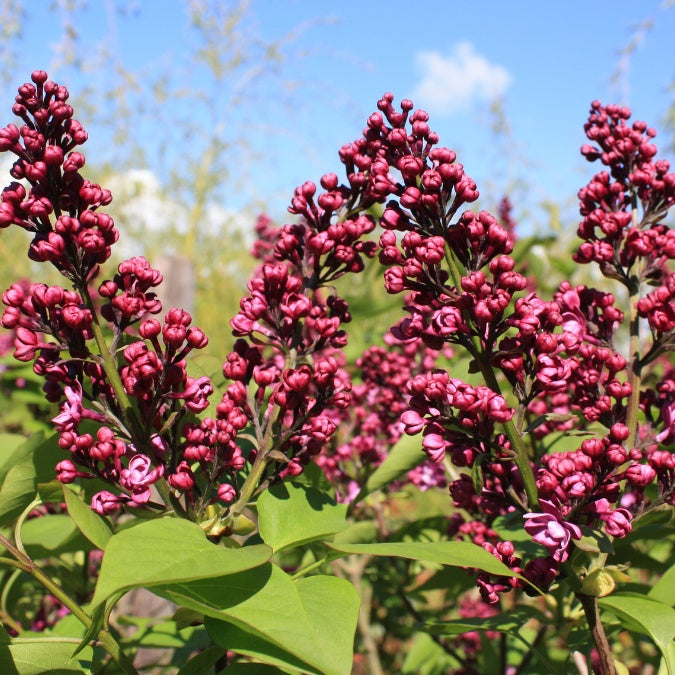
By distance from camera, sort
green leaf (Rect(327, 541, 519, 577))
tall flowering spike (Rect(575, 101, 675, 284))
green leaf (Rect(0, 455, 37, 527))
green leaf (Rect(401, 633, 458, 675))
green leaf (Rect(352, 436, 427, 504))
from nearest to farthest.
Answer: green leaf (Rect(327, 541, 519, 577)), green leaf (Rect(0, 455, 37, 527)), tall flowering spike (Rect(575, 101, 675, 284)), green leaf (Rect(352, 436, 427, 504)), green leaf (Rect(401, 633, 458, 675))

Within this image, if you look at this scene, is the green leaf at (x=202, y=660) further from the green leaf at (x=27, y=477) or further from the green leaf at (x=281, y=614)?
the green leaf at (x=27, y=477)

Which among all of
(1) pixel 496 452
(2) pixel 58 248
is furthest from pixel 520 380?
(2) pixel 58 248

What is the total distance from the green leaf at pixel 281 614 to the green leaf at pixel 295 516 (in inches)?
6.3

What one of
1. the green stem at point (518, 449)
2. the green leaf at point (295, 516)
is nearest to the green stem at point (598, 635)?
the green stem at point (518, 449)

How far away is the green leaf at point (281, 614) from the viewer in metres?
0.89

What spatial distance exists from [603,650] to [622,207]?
956 millimetres

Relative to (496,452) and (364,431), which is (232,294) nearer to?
(364,431)

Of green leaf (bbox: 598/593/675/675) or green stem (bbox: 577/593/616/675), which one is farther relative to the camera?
green stem (bbox: 577/593/616/675)

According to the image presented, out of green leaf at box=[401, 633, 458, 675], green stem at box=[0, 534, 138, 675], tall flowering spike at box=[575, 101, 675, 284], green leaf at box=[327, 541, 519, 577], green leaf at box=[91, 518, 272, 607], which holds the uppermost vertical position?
tall flowering spike at box=[575, 101, 675, 284]

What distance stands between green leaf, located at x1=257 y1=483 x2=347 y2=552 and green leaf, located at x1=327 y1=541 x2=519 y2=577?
0.20 meters

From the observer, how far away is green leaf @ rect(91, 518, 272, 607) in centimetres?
85

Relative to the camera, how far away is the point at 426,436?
1283mm

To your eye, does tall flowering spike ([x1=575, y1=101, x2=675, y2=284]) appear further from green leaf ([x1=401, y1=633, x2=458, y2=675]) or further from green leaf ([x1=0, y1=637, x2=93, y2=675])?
green leaf ([x1=401, y1=633, x2=458, y2=675])

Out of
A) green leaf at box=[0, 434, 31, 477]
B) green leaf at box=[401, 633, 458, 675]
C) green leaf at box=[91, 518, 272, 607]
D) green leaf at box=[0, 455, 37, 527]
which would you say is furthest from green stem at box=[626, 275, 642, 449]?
green leaf at box=[401, 633, 458, 675]
